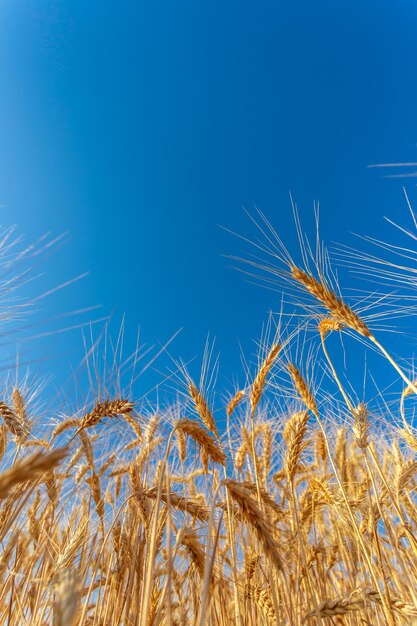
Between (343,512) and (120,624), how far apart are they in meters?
1.58

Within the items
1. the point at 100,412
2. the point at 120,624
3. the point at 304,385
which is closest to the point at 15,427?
the point at 100,412

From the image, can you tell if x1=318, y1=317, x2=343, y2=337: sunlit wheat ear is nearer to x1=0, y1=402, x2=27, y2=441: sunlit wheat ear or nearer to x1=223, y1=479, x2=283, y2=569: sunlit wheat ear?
x1=223, y1=479, x2=283, y2=569: sunlit wheat ear

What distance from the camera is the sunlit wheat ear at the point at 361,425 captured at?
2.49 m

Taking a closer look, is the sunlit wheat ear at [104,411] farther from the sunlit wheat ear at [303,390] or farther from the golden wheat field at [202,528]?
the sunlit wheat ear at [303,390]

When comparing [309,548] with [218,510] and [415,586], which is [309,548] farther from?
[218,510]

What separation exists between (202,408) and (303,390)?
2.79ft

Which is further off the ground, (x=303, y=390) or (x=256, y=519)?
(x=303, y=390)

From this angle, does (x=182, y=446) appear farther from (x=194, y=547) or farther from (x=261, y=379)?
Answer: (x=194, y=547)

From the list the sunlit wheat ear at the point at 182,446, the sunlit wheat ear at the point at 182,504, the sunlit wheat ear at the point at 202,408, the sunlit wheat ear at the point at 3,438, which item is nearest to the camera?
the sunlit wheat ear at the point at 182,504

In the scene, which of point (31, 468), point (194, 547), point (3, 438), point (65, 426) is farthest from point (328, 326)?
point (31, 468)

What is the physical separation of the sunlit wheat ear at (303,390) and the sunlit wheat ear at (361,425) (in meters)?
0.35

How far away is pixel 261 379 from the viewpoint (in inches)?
129

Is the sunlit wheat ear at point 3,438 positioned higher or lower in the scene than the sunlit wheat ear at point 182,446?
lower

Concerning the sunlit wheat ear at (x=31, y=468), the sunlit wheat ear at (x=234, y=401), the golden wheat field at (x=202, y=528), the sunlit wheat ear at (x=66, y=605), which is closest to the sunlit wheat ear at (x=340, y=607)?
the golden wheat field at (x=202, y=528)
